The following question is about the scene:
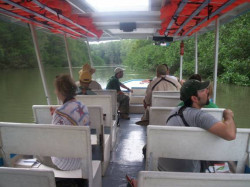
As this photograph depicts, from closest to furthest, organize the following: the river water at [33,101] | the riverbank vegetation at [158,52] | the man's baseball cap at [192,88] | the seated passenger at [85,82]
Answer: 1. the man's baseball cap at [192,88]
2. the seated passenger at [85,82]
3. the river water at [33,101]
4. the riverbank vegetation at [158,52]

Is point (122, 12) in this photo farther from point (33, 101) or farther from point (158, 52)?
point (158, 52)

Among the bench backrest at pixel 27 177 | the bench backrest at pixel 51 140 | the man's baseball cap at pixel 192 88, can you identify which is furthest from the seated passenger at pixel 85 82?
the bench backrest at pixel 27 177

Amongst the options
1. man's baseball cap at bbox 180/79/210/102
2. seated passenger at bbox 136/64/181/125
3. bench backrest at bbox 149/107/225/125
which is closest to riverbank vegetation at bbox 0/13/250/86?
seated passenger at bbox 136/64/181/125

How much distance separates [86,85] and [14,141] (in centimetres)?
186

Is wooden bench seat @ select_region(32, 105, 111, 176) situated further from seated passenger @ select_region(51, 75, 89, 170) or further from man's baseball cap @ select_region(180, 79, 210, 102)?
man's baseball cap @ select_region(180, 79, 210, 102)

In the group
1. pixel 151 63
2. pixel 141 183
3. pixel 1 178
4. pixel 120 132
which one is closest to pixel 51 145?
pixel 1 178

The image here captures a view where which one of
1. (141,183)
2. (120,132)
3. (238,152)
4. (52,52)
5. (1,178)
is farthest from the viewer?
(52,52)

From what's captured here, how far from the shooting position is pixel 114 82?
5.16 metres

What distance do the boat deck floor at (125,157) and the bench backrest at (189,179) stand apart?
1.73m

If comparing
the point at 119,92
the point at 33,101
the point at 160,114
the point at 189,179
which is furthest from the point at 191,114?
the point at 33,101

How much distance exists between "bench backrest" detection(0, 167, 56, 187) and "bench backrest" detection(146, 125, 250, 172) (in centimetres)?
79

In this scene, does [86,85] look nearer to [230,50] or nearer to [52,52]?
[230,50]

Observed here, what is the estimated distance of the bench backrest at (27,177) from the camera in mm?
1102

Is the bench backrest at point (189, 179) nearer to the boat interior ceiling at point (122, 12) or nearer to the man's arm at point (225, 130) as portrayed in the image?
the man's arm at point (225, 130)
